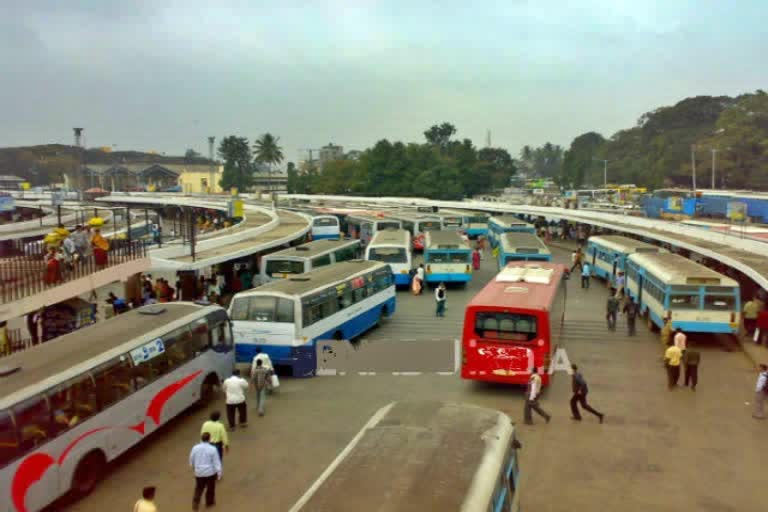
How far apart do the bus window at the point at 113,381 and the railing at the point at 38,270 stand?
4.04 m

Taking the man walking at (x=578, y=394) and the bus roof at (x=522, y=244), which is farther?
the bus roof at (x=522, y=244)

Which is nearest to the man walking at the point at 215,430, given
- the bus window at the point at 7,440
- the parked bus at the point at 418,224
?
the bus window at the point at 7,440

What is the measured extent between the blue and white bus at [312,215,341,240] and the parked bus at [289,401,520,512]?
3460 centimetres

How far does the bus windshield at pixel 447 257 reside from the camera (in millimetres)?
29500

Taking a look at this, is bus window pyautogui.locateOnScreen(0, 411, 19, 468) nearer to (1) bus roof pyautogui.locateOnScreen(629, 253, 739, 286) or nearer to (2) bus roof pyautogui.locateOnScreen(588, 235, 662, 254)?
(1) bus roof pyautogui.locateOnScreen(629, 253, 739, 286)

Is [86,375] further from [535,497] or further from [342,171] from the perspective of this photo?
[342,171]

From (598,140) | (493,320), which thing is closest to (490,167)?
(598,140)

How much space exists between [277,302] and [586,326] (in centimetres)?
1197

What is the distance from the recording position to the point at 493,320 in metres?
14.9

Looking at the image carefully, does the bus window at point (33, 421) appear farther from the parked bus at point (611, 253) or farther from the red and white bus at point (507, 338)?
the parked bus at point (611, 253)

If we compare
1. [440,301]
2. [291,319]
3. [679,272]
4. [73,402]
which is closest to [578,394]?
[291,319]

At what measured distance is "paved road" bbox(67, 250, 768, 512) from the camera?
10.4m

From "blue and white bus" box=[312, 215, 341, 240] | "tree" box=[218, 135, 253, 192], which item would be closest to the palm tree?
"tree" box=[218, 135, 253, 192]

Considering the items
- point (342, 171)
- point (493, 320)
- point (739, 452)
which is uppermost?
point (342, 171)
